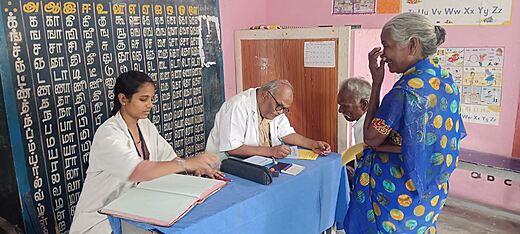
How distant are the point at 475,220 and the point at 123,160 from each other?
2.33 metres

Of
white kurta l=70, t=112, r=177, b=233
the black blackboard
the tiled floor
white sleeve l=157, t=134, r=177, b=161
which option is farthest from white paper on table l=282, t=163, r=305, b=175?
the tiled floor

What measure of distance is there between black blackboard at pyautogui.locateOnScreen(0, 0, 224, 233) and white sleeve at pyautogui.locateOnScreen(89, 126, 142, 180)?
59cm

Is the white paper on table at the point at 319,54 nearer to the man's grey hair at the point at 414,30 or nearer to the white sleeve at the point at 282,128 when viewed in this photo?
the white sleeve at the point at 282,128

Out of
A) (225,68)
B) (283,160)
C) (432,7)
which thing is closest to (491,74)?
(432,7)

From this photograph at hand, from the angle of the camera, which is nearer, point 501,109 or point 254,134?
point 254,134

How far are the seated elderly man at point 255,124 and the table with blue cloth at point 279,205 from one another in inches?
5.1

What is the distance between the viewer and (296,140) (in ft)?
7.91

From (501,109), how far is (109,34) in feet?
8.05

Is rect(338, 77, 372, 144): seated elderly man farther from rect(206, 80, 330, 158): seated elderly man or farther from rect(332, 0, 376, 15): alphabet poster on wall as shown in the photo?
rect(332, 0, 376, 15): alphabet poster on wall

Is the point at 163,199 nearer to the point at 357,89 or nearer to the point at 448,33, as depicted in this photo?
the point at 357,89

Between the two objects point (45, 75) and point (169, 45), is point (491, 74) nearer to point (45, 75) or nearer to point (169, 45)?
point (169, 45)

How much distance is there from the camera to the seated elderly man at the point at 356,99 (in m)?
2.20

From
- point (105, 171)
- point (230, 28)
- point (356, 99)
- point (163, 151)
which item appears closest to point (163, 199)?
point (105, 171)

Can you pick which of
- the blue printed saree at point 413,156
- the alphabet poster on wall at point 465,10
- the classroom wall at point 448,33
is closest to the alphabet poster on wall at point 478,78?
the classroom wall at point 448,33
